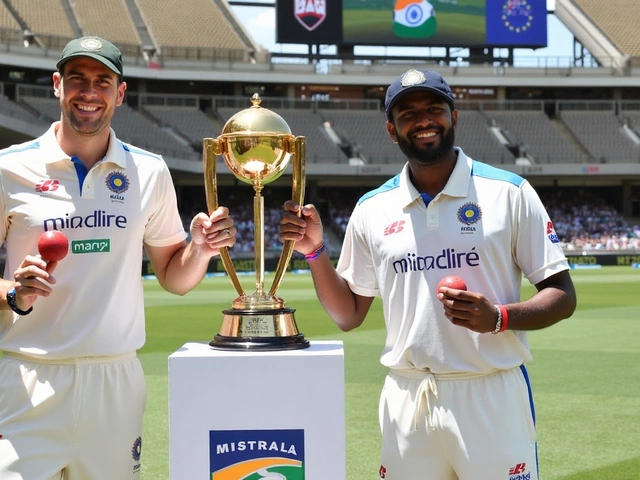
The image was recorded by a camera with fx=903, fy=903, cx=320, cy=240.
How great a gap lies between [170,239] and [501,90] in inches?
2017

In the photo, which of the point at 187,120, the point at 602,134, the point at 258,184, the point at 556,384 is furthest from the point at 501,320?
the point at 602,134

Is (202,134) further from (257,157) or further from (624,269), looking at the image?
(257,157)

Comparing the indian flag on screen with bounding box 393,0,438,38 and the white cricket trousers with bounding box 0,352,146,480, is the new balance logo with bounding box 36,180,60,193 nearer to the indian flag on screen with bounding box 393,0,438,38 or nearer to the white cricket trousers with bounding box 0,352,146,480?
the white cricket trousers with bounding box 0,352,146,480

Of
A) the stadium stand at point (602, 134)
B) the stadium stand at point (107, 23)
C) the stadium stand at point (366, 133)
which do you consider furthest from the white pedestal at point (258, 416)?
the stadium stand at point (602, 134)

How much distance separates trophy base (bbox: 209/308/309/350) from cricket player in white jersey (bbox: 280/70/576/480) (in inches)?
16.2

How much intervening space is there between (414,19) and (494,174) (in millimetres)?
46158

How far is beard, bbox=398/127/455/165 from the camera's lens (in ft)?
11.2

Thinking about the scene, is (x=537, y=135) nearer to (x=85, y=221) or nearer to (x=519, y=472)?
(x=519, y=472)

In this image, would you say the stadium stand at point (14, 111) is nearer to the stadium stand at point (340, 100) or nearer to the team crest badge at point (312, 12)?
the stadium stand at point (340, 100)

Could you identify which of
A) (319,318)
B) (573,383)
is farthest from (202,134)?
(573,383)

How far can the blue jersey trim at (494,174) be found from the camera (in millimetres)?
3454

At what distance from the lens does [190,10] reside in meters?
51.8

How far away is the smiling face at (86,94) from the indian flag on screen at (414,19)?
150 ft

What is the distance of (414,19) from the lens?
48000 millimetres
